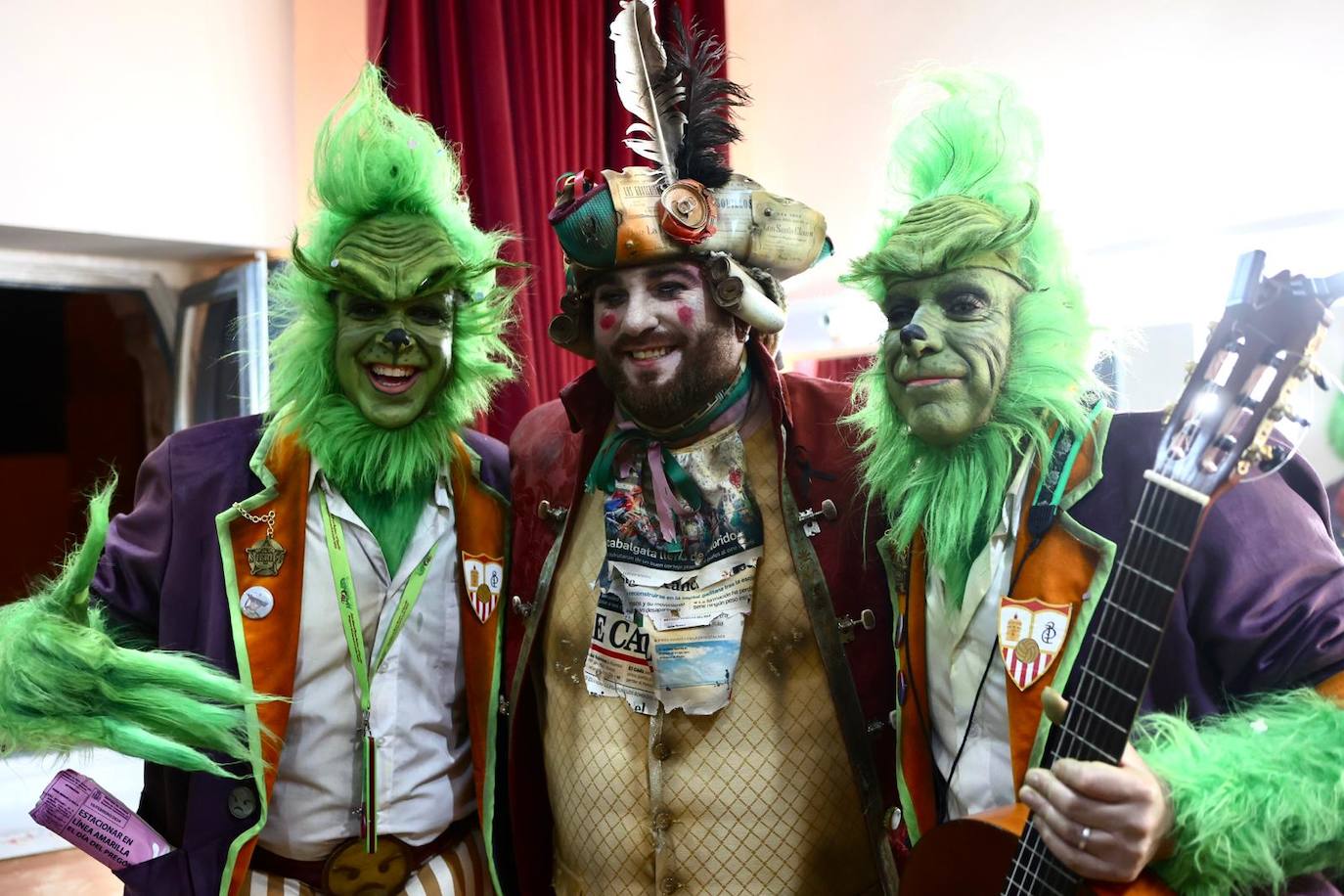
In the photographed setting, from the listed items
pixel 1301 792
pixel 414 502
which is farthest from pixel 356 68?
pixel 1301 792

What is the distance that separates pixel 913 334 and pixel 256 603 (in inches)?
44.9

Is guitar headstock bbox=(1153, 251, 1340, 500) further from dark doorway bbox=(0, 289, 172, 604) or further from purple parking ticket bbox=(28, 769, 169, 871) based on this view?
dark doorway bbox=(0, 289, 172, 604)

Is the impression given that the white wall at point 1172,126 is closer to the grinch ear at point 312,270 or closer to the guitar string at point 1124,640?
the guitar string at point 1124,640

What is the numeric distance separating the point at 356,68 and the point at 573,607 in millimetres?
1760

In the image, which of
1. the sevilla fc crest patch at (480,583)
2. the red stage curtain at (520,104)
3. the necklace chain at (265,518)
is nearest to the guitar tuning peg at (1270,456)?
the sevilla fc crest patch at (480,583)

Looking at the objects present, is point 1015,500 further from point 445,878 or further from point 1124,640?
point 445,878

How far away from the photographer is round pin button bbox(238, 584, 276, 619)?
1.84m

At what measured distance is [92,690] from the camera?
1.62 m

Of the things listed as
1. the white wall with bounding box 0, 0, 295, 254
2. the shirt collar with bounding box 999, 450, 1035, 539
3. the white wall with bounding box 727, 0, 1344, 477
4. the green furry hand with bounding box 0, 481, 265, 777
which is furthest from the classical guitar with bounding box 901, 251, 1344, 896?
the white wall with bounding box 0, 0, 295, 254

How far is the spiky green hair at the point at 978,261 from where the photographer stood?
1468 mm

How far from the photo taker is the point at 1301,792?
1156 mm

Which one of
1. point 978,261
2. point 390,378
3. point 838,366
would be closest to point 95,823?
point 390,378

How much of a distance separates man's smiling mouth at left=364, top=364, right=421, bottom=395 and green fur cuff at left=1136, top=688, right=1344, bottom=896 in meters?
1.27

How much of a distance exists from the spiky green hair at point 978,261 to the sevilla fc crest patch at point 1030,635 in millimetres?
100
